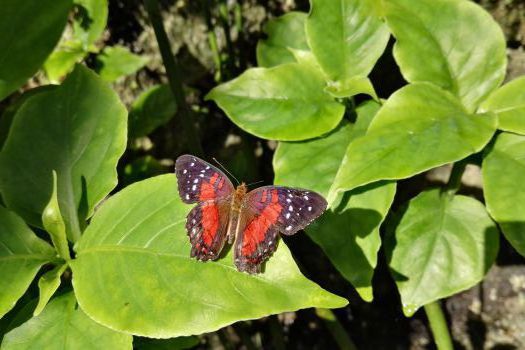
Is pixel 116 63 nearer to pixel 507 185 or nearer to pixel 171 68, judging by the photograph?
pixel 171 68

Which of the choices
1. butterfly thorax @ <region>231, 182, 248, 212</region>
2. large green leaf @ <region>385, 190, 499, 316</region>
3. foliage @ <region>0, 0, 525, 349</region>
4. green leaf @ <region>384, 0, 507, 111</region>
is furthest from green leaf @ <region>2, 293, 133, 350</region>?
green leaf @ <region>384, 0, 507, 111</region>

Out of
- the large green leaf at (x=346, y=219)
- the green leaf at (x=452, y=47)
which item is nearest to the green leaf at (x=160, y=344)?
the large green leaf at (x=346, y=219)

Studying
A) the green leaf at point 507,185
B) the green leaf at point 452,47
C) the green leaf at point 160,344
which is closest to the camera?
the green leaf at point 507,185

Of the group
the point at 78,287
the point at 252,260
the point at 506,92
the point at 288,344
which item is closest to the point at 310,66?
the point at 506,92

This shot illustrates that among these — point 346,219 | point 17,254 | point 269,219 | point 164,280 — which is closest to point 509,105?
point 346,219

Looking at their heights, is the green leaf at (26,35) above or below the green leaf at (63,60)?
above

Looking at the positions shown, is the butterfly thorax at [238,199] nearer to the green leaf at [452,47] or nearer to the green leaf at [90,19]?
the green leaf at [452,47]

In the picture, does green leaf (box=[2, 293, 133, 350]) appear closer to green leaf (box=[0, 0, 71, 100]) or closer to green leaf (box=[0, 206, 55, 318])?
green leaf (box=[0, 206, 55, 318])
